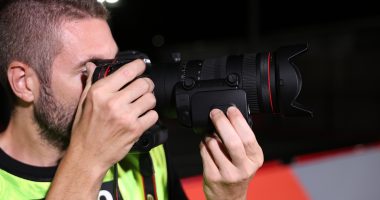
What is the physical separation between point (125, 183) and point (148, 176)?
0.21 feet

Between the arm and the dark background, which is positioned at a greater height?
the arm

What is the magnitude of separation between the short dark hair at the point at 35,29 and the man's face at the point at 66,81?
0.06 feet

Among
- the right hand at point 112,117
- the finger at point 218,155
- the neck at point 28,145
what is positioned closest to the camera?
the right hand at point 112,117

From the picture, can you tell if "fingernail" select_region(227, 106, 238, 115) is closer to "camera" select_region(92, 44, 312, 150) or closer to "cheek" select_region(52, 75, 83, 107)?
"camera" select_region(92, 44, 312, 150)

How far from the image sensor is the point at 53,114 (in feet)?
3.23

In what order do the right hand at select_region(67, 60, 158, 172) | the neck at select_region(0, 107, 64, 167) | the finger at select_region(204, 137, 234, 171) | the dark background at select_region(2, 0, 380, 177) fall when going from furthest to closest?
the dark background at select_region(2, 0, 380, 177), the neck at select_region(0, 107, 64, 167), the finger at select_region(204, 137, 234, 171), the right hand at select_region(67, 60, 158, 172)

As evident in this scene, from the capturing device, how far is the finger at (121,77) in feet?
2.56

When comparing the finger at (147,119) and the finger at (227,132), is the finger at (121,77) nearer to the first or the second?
the finger at (147,119)

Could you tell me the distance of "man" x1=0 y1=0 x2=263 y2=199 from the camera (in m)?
0.80

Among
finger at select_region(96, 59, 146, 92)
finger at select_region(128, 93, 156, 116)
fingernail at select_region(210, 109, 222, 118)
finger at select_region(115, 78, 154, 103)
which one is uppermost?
finger at select_region(96, 59, 146, 92)

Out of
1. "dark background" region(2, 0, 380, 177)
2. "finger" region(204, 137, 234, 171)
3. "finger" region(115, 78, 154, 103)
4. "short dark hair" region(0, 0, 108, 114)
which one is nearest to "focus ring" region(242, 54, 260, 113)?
"finger" region(204, 137, 234, 171)

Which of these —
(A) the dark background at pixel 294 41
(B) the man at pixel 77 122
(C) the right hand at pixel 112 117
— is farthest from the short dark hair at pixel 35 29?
(A) the dark background at pixel 294 41

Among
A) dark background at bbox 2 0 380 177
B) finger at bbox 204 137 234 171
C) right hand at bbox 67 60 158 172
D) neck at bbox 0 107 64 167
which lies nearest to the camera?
right hand at bbox 67 60 158 172

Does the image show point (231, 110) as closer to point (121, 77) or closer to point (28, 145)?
point (121, 77)
